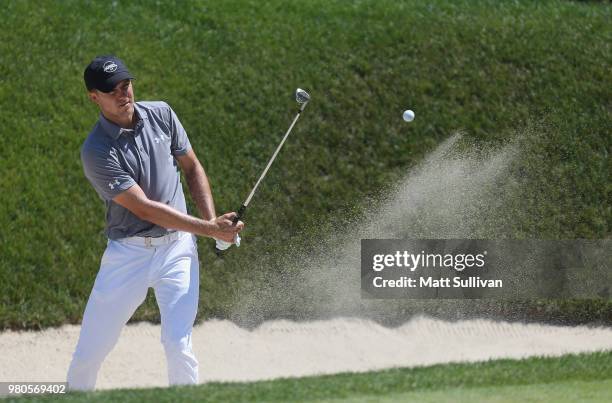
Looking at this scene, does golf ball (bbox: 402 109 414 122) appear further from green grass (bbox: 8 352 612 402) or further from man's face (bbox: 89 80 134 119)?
man's face (bbox: 89 80 134 119)

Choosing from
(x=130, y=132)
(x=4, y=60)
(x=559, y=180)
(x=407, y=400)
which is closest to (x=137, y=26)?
(x=4, y=60)

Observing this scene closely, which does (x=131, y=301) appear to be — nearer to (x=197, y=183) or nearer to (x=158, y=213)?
(x=158, y=213)

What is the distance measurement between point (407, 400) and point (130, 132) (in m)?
1.95

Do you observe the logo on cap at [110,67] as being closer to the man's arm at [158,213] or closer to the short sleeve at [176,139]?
the short sleeve at [176,139]

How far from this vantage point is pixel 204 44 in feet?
35.3

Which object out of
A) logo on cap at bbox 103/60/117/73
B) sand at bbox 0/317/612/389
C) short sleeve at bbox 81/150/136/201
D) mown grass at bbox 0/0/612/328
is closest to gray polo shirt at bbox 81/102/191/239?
short sleeve at bbox 81/150/136/201

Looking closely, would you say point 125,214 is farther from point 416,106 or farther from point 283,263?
point 416,106

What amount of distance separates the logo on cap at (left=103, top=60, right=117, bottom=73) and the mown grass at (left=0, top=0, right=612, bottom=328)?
3.52 metres

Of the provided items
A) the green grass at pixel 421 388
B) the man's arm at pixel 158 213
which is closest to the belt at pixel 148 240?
the man's arm at pixel 158 213

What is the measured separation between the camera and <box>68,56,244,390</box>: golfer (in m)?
5.27

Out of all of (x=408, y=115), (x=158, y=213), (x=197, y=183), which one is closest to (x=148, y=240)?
(x=158, y=213)

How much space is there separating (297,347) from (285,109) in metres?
2.65

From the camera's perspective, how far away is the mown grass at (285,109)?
8.92 metres

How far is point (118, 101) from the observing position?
210 inches
